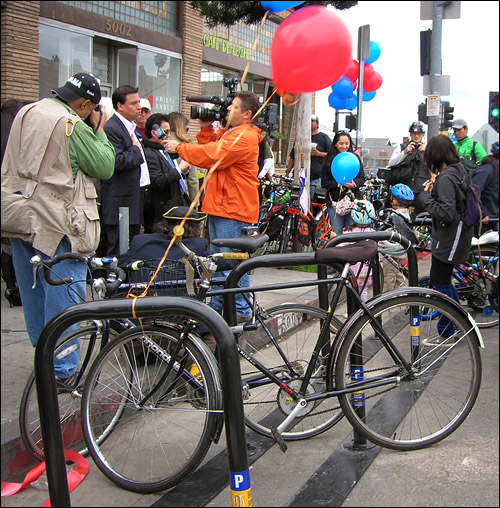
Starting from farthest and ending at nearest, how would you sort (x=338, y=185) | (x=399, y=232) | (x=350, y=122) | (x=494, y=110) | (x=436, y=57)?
(x=494, y=110) < (x=350, y=122) < (x=436, y=57) < (x=338, y=185) < (x=399, y=232)

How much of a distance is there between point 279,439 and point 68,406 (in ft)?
3.89

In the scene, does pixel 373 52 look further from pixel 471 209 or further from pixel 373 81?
pixel 471 209

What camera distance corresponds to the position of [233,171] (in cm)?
470

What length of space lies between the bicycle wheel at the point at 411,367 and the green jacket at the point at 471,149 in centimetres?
759

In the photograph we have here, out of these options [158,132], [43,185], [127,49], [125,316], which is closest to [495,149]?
[158,132]

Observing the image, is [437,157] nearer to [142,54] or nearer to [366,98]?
[366,98]

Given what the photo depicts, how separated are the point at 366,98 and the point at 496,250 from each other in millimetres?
4504

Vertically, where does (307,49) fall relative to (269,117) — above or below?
below

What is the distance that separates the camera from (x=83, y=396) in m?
3.19

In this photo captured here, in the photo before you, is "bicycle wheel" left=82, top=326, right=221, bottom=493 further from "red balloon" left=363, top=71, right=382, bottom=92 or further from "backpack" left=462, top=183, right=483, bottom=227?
"red balloon" left=363, top=71, right=382, bottom=92

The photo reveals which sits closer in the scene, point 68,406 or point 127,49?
point 68,406

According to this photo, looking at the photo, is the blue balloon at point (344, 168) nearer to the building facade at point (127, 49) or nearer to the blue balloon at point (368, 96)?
the building facade at point (127, 49)

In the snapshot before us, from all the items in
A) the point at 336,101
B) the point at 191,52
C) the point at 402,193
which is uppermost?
the point at 191,52

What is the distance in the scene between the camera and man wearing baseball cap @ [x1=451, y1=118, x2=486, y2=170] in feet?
34.4
